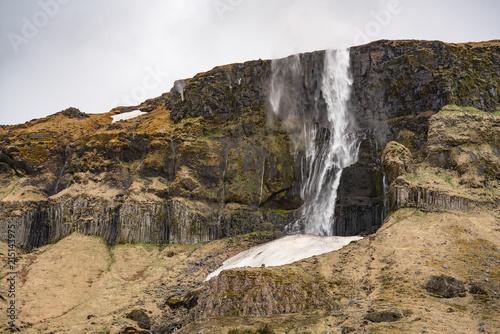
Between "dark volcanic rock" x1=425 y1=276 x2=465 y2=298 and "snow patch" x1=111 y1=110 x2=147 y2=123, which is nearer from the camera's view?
"dark volcanic rock" x1=425 y1=276 x2=465 y2=298

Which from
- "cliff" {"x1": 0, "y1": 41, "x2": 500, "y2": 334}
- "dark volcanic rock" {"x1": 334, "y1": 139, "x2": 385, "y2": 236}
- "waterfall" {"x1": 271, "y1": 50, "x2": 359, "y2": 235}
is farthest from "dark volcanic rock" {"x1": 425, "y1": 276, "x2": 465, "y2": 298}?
"waterfall" {"x1": 271, "y1": 50, "x2": 359, "y2": 235}

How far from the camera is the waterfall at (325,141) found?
49.2 meters

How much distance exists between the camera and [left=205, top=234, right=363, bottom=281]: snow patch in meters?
35.2

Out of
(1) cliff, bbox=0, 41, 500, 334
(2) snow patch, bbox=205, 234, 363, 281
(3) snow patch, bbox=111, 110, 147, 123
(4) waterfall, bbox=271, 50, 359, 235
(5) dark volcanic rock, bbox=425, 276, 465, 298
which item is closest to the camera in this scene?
(5) dark volcanic rock, bbox=425, 276, 465, 298

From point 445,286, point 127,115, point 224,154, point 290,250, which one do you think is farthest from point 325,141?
point 127,115

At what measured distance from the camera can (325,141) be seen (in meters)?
53.5

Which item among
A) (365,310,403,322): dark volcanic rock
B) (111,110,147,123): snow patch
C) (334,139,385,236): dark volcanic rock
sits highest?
(111,110,147,123): snow patch

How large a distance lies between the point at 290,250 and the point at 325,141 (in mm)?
20849

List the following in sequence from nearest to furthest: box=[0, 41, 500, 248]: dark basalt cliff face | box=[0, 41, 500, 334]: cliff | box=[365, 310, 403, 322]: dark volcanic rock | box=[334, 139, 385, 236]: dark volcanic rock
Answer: box=[365, 310, 403, 322]: dark volcanic rock → box=[0, 41, 500, 334]: cliff → box=[334, 139, 385, 236]: dark volcanic rock → box=[0, 41, 500, 248]: dark basalt cliff face

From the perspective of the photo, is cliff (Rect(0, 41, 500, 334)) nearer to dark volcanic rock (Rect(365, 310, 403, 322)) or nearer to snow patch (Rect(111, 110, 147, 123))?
dark volcanic rock (Rect(365, 310, 403, 322))

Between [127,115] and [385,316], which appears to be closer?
[385,316]

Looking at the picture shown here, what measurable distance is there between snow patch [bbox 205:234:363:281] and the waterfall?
30.8 ft

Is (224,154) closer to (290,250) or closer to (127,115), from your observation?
(290,250)

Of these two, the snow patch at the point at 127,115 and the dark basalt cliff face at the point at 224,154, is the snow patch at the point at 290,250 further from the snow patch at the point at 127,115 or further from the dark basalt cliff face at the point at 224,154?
the snow patch at the point at 127,115
